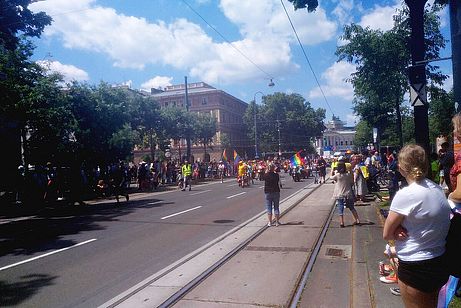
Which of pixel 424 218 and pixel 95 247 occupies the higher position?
pixel 424 218

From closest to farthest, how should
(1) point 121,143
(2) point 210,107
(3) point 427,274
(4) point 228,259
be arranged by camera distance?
(3) point 427,274, (4) point 228,259, (1) point 121,143, (2) point 210,107

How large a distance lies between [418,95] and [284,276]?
195 inches

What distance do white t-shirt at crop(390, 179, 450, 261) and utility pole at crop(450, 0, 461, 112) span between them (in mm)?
4694

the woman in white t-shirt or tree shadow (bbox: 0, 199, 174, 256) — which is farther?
tree shadow (bbox: 0, 199, 174, 256)

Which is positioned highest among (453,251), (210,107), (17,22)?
(210,107)

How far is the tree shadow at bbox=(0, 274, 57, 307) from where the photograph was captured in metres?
5.18

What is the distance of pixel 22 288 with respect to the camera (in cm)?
572

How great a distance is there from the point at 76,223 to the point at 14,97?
8291 millimetres

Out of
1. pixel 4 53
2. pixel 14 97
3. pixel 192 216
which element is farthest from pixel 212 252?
pixel 4 53

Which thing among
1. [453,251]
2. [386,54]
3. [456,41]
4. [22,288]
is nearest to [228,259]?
[22,288]

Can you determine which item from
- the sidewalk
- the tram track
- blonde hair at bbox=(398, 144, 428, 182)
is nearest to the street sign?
the sidewalk

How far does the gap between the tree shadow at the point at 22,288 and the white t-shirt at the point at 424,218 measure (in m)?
4.87

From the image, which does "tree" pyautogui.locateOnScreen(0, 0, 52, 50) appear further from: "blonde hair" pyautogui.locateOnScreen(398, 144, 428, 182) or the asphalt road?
"blonde hair" pyautogui.locateOnScreen(398, 144, 428, 182)

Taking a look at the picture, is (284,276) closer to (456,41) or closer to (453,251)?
(453,251)
